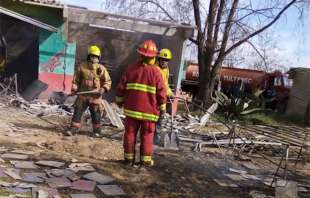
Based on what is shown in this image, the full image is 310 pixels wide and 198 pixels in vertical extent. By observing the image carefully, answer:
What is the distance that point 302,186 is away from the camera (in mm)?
7477

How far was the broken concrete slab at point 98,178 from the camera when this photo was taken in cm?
632

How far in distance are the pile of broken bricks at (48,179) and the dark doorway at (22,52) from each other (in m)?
7.90

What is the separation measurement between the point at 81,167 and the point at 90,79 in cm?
287

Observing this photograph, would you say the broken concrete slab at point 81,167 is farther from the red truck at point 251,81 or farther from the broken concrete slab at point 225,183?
the red truck at point 251,81

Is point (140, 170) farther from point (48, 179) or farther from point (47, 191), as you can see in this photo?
point (47, 191)

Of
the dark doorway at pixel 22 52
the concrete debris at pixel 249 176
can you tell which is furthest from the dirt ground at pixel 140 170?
the dark doorway at pixel 22 52

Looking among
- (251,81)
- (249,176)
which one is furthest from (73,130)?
(251,81)

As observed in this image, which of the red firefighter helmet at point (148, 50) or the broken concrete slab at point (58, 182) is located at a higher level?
the red firefighter helmet at point (148, 50)

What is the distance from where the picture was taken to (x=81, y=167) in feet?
22.6

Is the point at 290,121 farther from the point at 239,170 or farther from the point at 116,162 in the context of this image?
the point at 116,162

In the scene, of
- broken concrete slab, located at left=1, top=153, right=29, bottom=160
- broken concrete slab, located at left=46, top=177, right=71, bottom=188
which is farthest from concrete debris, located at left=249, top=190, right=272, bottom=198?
broken concrete slab, located at left=1, top=153, right=29, bottom=160

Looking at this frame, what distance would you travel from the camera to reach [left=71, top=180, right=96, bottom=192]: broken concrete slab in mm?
5894

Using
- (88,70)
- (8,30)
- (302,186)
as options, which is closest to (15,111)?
(88,70)

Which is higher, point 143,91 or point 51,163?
point 143,91
